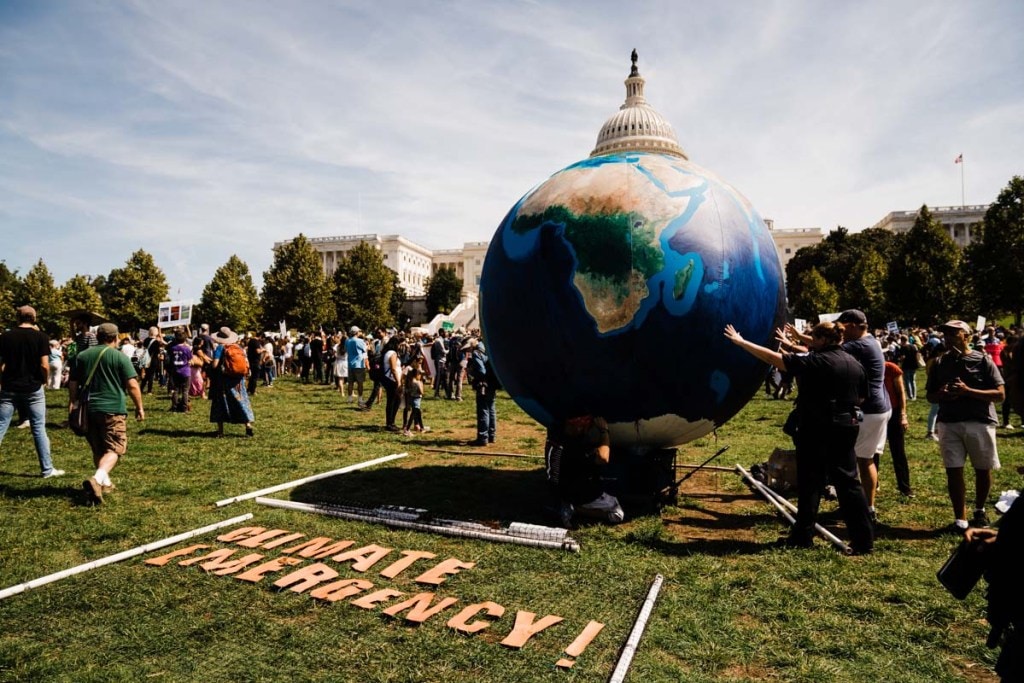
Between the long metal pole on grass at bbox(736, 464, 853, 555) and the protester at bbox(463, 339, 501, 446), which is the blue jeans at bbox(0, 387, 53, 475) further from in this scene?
the long metal pole on grass at bbox(736, 464, 853, 555)

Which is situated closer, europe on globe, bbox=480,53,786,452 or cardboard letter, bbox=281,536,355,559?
cardboard letter, bbox=281,536,355,559

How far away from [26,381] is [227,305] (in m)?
65.0

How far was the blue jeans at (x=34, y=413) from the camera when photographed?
8.63 meters

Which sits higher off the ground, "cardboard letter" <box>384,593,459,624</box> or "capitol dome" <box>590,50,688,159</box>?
"capitol dome" <box>590,50,688,159</box>

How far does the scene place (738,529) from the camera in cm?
651

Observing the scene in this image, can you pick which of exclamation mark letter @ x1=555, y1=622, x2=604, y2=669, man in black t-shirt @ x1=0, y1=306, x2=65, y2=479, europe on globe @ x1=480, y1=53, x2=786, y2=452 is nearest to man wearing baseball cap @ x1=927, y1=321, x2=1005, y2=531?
europe on globe @ x1=480, y1=53, x2=786, y2=452

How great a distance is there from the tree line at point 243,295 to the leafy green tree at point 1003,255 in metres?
56.4

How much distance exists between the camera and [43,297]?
53094 millimetres

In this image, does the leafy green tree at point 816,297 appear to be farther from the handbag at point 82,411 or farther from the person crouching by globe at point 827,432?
the handbag at point 82,411

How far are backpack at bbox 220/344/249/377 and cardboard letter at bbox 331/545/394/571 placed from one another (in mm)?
7364

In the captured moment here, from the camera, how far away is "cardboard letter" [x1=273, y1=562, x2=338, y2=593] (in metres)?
4.89

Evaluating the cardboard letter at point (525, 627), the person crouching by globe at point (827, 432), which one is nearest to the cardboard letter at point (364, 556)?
the cardboard letter at point (525, 627)

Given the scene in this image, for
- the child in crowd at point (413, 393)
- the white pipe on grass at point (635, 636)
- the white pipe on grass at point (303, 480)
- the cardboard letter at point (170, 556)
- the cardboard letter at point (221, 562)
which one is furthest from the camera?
the child in crowd at point (413, 393)

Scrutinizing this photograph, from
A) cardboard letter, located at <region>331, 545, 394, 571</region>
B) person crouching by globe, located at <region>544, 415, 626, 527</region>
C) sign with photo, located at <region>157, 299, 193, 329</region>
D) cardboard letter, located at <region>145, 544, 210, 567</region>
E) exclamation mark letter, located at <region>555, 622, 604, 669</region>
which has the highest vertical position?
sign with photo, located at <region>157, 299, 193, 329</region>
